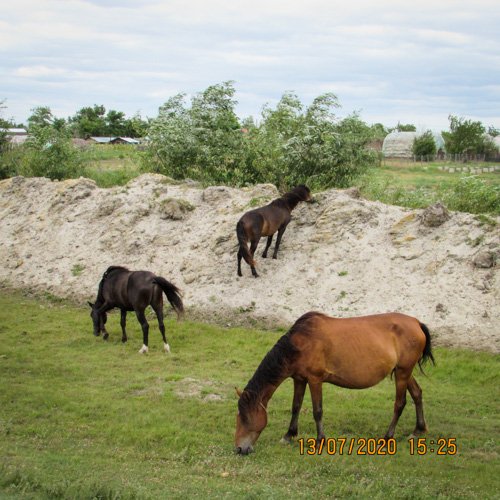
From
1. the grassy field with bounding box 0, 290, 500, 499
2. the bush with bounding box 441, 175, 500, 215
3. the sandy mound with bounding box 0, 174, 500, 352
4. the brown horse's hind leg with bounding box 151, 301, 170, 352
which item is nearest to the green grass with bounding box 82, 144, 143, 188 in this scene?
the sandy mound with bounding box 0, 174, 500, 352

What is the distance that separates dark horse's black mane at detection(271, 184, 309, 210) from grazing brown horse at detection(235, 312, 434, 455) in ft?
25.0

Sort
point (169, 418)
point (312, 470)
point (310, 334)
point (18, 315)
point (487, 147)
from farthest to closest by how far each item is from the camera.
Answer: point (487, 147), point (18, 315), point (169, 418), point (310, 334), point (312, 470)

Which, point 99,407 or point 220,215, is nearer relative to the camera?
point 99,407

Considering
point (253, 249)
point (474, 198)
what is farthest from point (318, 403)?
point (474, 198)

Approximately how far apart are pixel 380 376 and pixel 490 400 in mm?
3006

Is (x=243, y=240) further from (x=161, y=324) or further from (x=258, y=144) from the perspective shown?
(x=258, y=144)

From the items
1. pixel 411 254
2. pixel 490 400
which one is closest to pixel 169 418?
pixel 490 400

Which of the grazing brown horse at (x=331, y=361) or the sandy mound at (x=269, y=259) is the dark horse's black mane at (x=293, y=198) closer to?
the sandy mound at (x=269, y=259)

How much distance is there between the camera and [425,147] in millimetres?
59406

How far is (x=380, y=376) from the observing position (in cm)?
838

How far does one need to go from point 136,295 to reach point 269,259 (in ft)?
13.8

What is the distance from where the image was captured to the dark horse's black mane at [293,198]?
52.5 ft

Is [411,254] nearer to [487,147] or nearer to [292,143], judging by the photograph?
[292,143]

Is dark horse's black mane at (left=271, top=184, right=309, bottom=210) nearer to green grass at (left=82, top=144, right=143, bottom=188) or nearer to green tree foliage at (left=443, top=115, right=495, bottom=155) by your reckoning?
green grass at (left=82, top=144, right=143, bottom=188)
